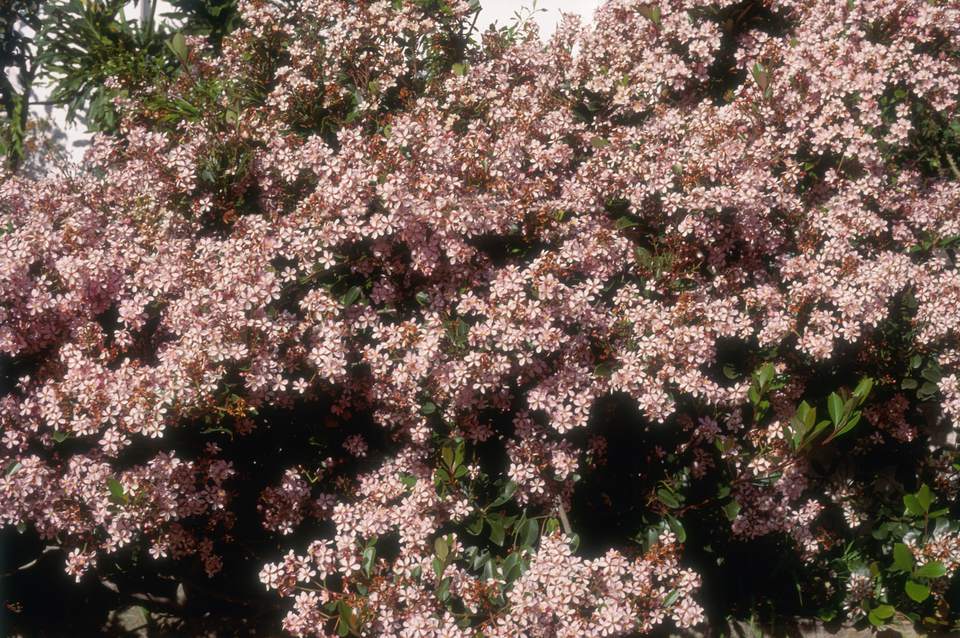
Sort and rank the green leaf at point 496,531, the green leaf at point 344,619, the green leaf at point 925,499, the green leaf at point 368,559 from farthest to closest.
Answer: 1. the green leaf at point 925,499
2. the green leaf at point 496,531
3. the green leaf at point 368,559
4. the green leaf at point 344,619

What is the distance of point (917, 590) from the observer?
3820 mm

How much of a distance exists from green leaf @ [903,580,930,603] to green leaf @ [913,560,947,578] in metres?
0.06

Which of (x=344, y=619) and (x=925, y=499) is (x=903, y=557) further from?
(x=344, y=619)

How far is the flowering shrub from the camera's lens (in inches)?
127

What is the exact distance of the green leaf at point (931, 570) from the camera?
3689 mm

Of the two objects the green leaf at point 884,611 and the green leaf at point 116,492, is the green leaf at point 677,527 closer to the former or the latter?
the green leaf at point 884,611

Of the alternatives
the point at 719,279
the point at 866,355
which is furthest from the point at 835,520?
the point at 719,279

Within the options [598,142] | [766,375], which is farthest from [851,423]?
[598,142]

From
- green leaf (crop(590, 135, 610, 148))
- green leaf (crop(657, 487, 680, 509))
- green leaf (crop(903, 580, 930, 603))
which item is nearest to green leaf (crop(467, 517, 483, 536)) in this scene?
green leaf (crop(657, 487, 680, 509))

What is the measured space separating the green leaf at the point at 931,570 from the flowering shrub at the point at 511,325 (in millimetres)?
19

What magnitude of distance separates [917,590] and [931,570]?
187 millimetres

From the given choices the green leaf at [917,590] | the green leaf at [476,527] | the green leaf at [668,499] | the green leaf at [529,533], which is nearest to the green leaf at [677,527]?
the green leaf at [668,499]

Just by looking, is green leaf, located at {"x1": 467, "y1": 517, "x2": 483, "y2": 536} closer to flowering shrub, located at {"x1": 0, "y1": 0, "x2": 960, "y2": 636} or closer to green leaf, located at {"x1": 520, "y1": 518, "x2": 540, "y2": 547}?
flowering shrub, located at {"x1": 0, "y1": 0, "x2": 960, "y2": 636}

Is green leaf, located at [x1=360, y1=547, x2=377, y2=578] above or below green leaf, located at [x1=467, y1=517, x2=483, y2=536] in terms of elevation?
below
